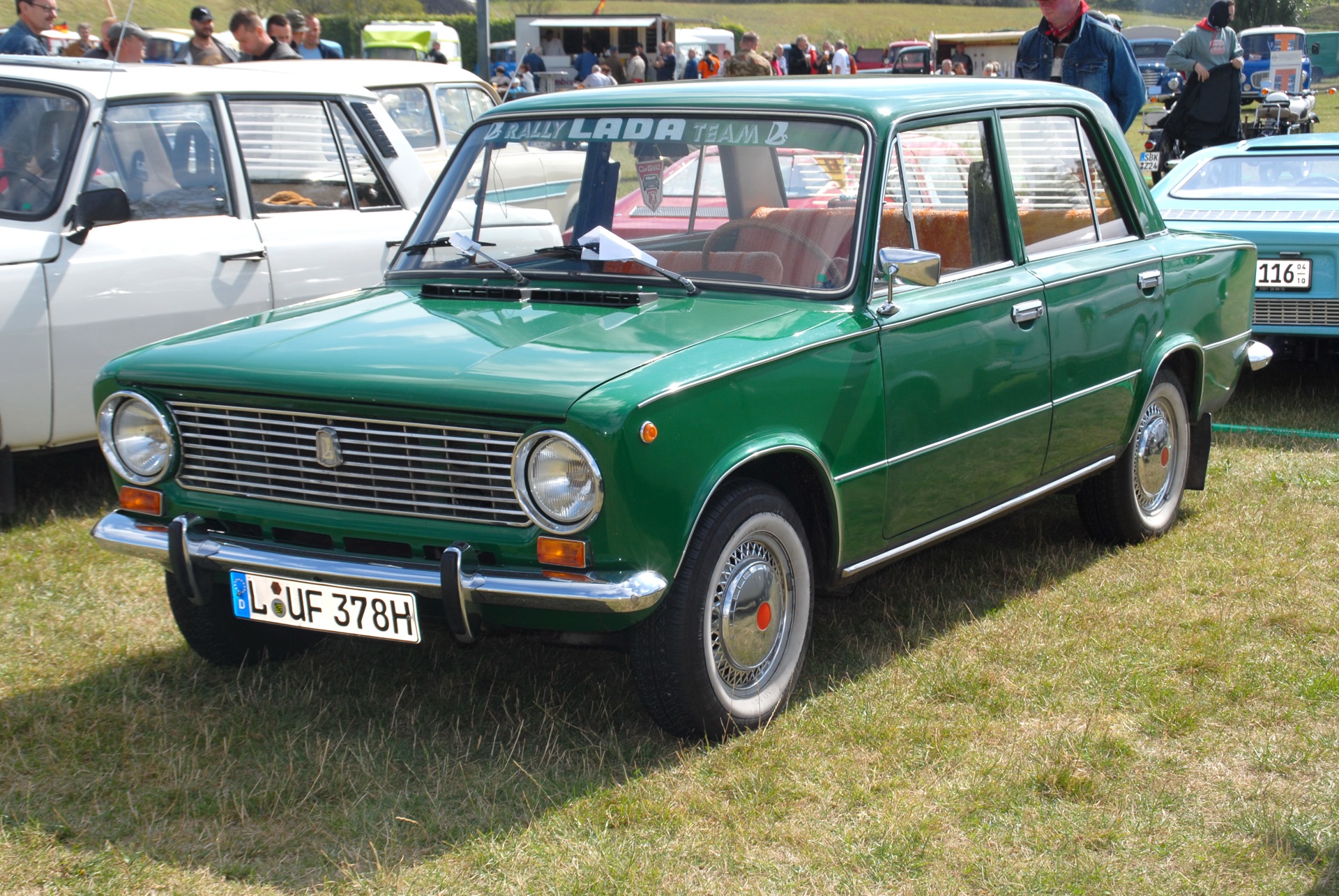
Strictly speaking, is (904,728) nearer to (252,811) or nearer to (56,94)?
(252,811)

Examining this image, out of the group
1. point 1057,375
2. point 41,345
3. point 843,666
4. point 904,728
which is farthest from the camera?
point 41,345

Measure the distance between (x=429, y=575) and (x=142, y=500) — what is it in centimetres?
101

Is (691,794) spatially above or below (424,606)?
below

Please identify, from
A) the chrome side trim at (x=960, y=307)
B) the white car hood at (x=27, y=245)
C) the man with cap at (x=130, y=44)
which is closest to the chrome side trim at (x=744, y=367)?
the chrome side trim at (x=960, y=307)

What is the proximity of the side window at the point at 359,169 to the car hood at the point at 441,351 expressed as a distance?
105 inches

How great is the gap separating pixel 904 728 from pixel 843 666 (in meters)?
0.49

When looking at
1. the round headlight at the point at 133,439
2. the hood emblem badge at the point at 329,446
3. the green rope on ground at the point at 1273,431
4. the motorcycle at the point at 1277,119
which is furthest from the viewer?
the motorcycle at the point at 1277,119

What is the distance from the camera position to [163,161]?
618 cm

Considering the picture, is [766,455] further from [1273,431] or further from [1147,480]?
[1273,431]

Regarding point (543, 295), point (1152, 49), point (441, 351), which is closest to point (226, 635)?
point (441, 351)

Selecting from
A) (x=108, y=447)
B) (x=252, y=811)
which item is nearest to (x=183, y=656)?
(x=108, y=447)

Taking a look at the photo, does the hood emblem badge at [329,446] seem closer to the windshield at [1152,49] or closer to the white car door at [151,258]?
the white car door at [151,258]

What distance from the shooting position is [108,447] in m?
3.93

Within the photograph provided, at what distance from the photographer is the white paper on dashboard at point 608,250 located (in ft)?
13.8
